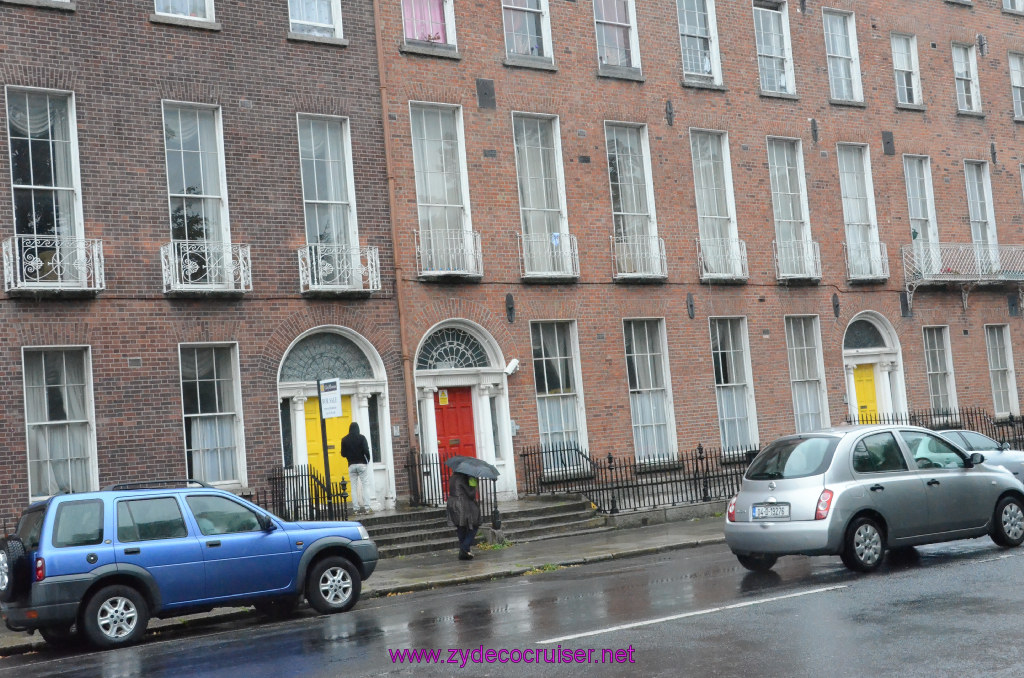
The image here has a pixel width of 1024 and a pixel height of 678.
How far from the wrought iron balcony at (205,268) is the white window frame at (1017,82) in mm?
23207

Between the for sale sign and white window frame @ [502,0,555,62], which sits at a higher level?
white window frame @ [502,0,555,62]

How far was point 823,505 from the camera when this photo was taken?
12.8 m

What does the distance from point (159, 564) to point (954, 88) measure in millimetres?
26105

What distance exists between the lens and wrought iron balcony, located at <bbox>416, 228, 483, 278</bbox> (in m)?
21.9

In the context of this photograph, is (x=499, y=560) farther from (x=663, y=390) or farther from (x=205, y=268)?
(x=663, y=390)

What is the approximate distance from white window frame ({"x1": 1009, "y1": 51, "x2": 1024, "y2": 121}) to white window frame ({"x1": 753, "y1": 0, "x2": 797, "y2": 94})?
8.69 m

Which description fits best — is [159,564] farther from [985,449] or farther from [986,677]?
[985,449]

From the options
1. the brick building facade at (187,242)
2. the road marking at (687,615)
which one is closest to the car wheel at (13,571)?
the road marking at (687,615)

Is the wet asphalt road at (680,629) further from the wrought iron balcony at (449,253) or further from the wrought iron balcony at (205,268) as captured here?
the wrought iron balcony at (449,253)

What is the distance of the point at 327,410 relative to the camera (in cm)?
1691

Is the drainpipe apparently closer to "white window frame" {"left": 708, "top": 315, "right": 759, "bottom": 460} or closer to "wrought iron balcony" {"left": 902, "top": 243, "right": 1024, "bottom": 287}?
"white window frame" {"left": 708, "top": 315, "right": 759, "bottom": 460}

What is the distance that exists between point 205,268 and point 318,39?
483cm

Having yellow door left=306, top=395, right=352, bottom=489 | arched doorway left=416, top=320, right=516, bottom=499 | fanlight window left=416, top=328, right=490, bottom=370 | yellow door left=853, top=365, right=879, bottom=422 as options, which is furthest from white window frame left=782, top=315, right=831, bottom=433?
yellow door left=306, top=395, right=352, bottom=489

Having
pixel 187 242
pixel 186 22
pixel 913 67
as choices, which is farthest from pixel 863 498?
pixel 913 67
